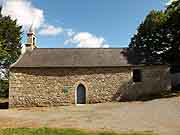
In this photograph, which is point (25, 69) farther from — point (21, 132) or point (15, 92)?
point (21, 132)

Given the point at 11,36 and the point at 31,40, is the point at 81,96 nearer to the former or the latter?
the point at 31,40

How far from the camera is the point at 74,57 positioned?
26.0 meters

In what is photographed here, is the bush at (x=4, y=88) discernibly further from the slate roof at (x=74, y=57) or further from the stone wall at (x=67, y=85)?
the stone wall at (x=67, y=85)

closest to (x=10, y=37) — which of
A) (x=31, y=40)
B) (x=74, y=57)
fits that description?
(x=31, y=40)

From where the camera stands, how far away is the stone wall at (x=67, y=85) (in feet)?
78.3

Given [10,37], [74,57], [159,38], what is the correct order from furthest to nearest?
[10,37], [159,38], [74,57]

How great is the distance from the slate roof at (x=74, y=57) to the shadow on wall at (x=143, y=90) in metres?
2.13

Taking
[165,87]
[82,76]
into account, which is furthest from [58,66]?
[165,87]

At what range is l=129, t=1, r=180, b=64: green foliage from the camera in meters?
27.7

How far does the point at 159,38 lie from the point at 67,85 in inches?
523

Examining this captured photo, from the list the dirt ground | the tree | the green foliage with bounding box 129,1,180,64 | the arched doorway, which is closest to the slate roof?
the green foliage with bounding box 129,1,180,64

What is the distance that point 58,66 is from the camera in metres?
24.2

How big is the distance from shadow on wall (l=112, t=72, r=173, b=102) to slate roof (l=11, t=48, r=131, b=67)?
2128 millimetres

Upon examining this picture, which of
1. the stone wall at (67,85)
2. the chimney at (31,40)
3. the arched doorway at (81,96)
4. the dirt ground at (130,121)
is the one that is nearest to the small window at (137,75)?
the stone wall at (67,85)
